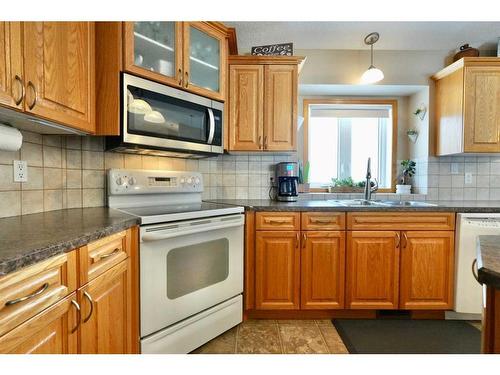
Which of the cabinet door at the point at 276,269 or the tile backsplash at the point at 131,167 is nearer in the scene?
the tile backsplash at the point at 131,167

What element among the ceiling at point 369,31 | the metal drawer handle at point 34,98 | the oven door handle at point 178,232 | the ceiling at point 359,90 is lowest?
the oven door handle at point 178,232

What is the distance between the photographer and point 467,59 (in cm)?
222

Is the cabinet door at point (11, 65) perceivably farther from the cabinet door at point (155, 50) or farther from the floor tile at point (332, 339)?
the floor tile at point (332, 339)

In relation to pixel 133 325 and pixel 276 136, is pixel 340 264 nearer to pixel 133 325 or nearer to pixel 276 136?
pixel 276 136

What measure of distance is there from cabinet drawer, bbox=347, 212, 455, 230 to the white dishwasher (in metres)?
0.08

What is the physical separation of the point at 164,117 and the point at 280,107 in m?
0.98

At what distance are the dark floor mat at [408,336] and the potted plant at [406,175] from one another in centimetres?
116

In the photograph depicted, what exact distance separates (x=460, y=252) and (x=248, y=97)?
1964 mm

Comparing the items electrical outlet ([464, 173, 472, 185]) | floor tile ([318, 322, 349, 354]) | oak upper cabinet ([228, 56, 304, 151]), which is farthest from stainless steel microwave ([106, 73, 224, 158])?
electrical outlet ([464, 173, 472, 185])

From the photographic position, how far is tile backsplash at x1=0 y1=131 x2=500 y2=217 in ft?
4.55

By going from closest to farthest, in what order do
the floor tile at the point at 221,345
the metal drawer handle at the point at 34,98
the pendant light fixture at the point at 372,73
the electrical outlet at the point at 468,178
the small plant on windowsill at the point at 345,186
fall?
the metal drawer handle at the point at 34,98, the floor tile at the point at 221,345, the pendant light fixture at the point at 372,73, the electrical outlet at the point at 468,178, the small plant on windowsill at the point at 345,186

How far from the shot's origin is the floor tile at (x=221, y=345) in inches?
65.5

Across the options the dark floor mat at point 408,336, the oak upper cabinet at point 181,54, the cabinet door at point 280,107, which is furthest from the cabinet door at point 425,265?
the oak upper cabinet at point 181,54

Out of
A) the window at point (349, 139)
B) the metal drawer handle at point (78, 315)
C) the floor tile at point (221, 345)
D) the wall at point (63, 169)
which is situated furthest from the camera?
the window at point (349, 139)
